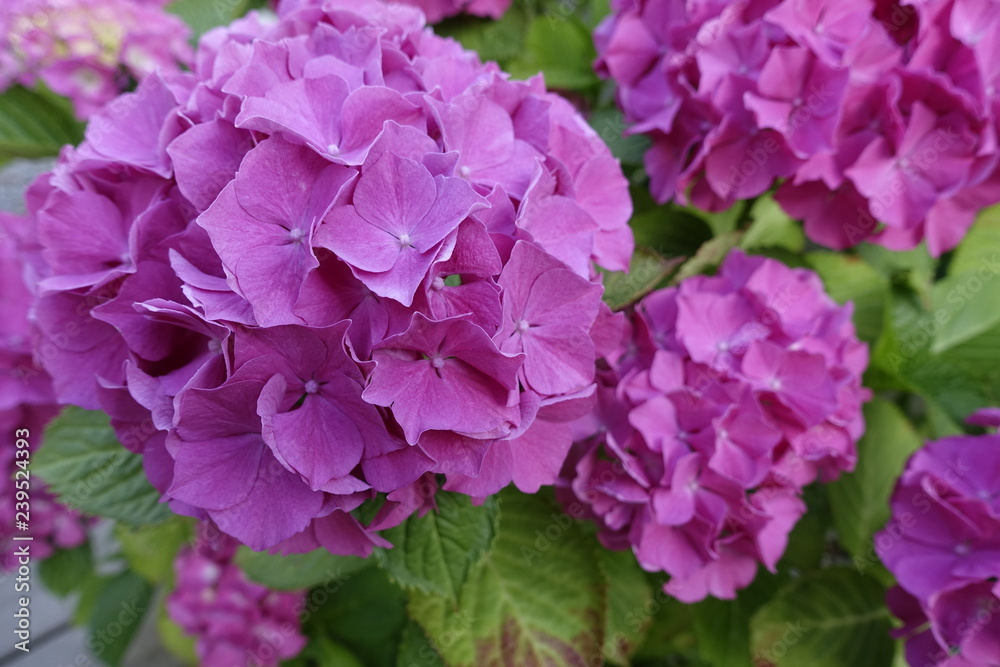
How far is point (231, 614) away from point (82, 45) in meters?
0.84

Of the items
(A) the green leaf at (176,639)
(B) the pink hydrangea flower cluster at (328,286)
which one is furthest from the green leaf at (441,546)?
(A) the green leaf at (176,639)

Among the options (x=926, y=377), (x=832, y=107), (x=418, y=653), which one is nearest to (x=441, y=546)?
(x=418, y=653)

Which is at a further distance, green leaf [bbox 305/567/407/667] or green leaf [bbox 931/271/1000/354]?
green leaf [bbox 305/567/407/667]

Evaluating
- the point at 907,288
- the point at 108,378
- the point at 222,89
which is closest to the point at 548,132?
the point at 222,89

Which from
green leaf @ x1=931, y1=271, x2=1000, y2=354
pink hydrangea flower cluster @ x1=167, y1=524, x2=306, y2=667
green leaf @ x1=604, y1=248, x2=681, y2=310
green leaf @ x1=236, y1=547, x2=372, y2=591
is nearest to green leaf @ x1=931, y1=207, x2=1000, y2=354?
green leaf @ x1=931, y1=271, x2=1000, y2=354

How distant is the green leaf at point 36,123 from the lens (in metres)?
0.88

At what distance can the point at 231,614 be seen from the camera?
1084 millimetres

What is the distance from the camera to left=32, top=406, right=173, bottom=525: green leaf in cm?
59

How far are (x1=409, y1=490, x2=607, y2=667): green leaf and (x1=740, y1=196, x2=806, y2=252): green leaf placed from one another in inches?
16.7

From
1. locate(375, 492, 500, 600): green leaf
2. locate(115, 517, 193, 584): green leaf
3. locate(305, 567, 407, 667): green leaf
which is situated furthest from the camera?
locate(115, 517, 193, 584): green leaf

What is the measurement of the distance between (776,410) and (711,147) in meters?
0.25

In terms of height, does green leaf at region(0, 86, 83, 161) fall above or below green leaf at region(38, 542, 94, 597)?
above

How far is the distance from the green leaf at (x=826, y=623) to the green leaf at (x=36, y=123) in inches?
40.1

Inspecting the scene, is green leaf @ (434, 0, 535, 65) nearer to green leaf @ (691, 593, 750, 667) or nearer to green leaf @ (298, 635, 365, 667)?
green leaf @ (691, 593, 750, 667)
